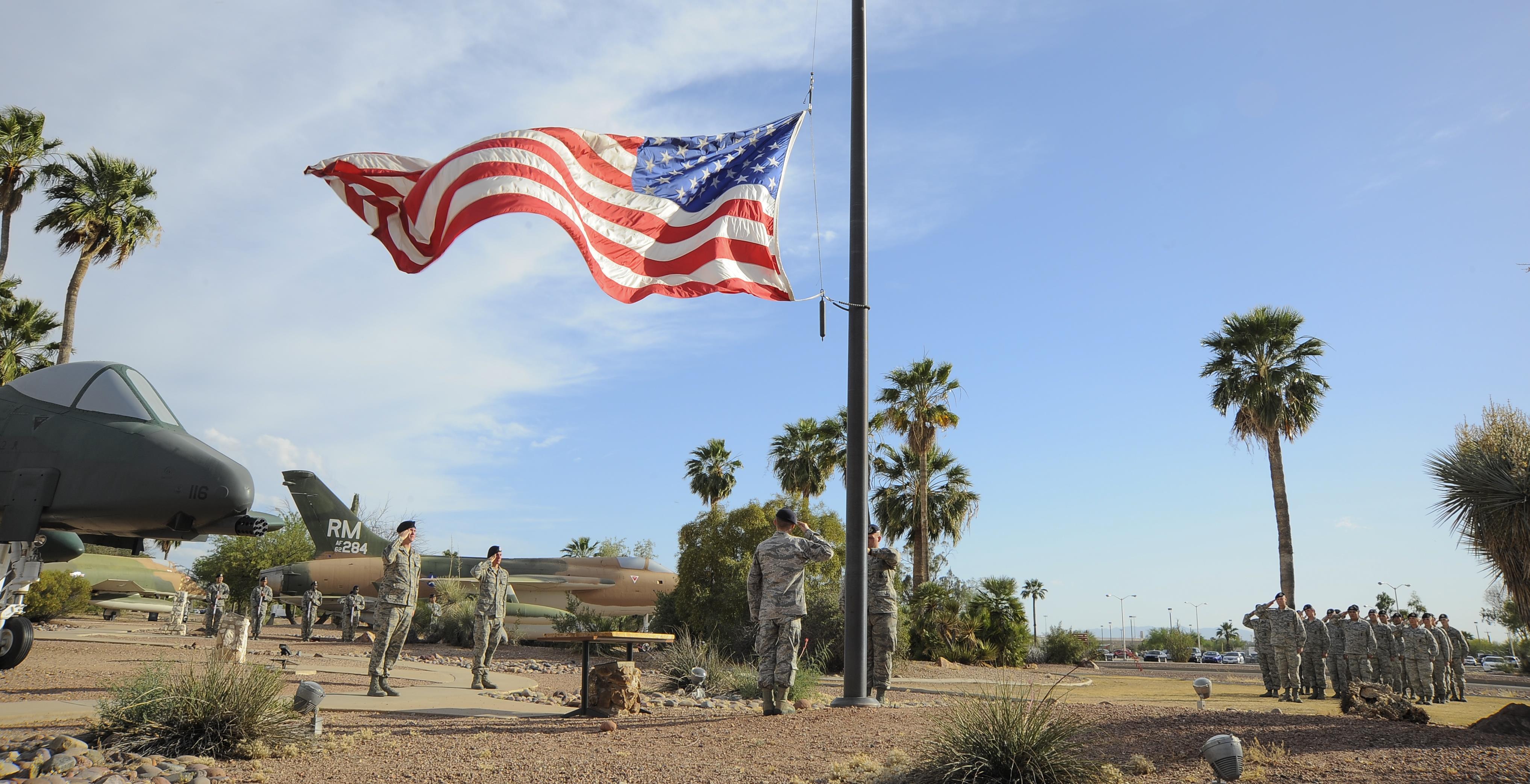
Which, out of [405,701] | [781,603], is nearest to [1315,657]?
[781,603]

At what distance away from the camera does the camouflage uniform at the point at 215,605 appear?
27.7 m

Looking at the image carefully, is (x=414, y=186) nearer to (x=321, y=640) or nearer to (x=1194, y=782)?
(x=1194, y=782)

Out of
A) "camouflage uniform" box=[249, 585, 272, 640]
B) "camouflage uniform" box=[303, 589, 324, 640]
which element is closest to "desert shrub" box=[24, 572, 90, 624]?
"camouflage uniform" box=[249, 585, 272, 640]

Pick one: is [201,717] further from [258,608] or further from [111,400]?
[258,608]

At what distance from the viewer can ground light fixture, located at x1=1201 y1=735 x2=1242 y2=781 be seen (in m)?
4.61

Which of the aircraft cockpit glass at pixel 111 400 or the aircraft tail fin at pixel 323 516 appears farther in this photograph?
the aircraft tail fin at pixel 323 516

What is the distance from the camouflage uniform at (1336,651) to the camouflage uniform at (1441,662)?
1.33m

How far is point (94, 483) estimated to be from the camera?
9828mm

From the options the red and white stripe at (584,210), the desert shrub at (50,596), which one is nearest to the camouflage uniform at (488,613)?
the red and white stripe at (584,210)

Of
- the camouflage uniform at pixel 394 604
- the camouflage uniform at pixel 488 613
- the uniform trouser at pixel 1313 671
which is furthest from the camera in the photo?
the uniform trouser at pixel 1313 671

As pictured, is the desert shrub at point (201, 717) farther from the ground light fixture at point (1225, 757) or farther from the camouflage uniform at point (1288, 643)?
the camouflage uniform at point (1288, 643)

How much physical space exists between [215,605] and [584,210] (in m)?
25.4

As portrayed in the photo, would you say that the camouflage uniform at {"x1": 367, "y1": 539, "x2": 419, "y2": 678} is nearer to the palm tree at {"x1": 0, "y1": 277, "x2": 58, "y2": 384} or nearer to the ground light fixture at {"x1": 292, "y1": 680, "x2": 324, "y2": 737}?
the ground light fixture at {"x1": 292, "y1": 680, "x2": 324, "y2": 737}

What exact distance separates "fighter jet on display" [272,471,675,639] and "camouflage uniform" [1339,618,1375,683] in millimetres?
21035
